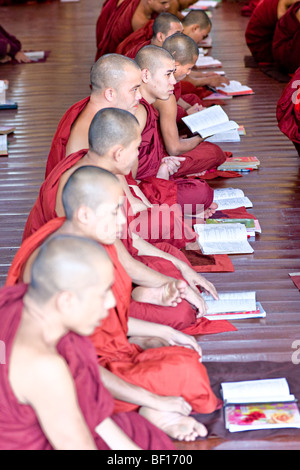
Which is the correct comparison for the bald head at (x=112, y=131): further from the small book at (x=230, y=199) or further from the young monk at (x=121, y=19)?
the young monk at (x=121, y=19)

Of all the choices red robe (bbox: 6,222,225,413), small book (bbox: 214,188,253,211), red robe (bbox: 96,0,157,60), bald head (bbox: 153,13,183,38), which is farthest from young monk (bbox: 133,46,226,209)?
red robe (bbox: 96,0,157,60)

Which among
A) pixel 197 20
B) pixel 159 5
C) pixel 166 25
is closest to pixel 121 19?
pixel 159 5

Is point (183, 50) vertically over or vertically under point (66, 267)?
under

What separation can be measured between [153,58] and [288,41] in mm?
3798

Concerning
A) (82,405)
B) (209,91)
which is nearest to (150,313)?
(82,405)

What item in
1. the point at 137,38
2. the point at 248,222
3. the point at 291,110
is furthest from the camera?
the point at 137,38

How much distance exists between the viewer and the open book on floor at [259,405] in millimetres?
2773

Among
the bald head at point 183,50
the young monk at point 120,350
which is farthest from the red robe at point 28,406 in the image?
the bald head at point 183,50

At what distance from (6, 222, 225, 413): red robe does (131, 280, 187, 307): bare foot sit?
0.41 metres

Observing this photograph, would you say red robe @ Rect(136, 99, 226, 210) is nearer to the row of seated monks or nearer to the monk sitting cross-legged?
the row of seated monks

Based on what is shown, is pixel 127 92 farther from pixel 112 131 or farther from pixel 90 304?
pixel 90 304

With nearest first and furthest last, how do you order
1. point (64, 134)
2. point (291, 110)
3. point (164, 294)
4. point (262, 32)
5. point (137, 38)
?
1. point (164, 294)
2. point (64, 134)
3. point (291, 110)
4. point (137, 38)
5. point (262, 32)

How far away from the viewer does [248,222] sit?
4516mm

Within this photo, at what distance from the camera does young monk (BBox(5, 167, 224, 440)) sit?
8.77ft
